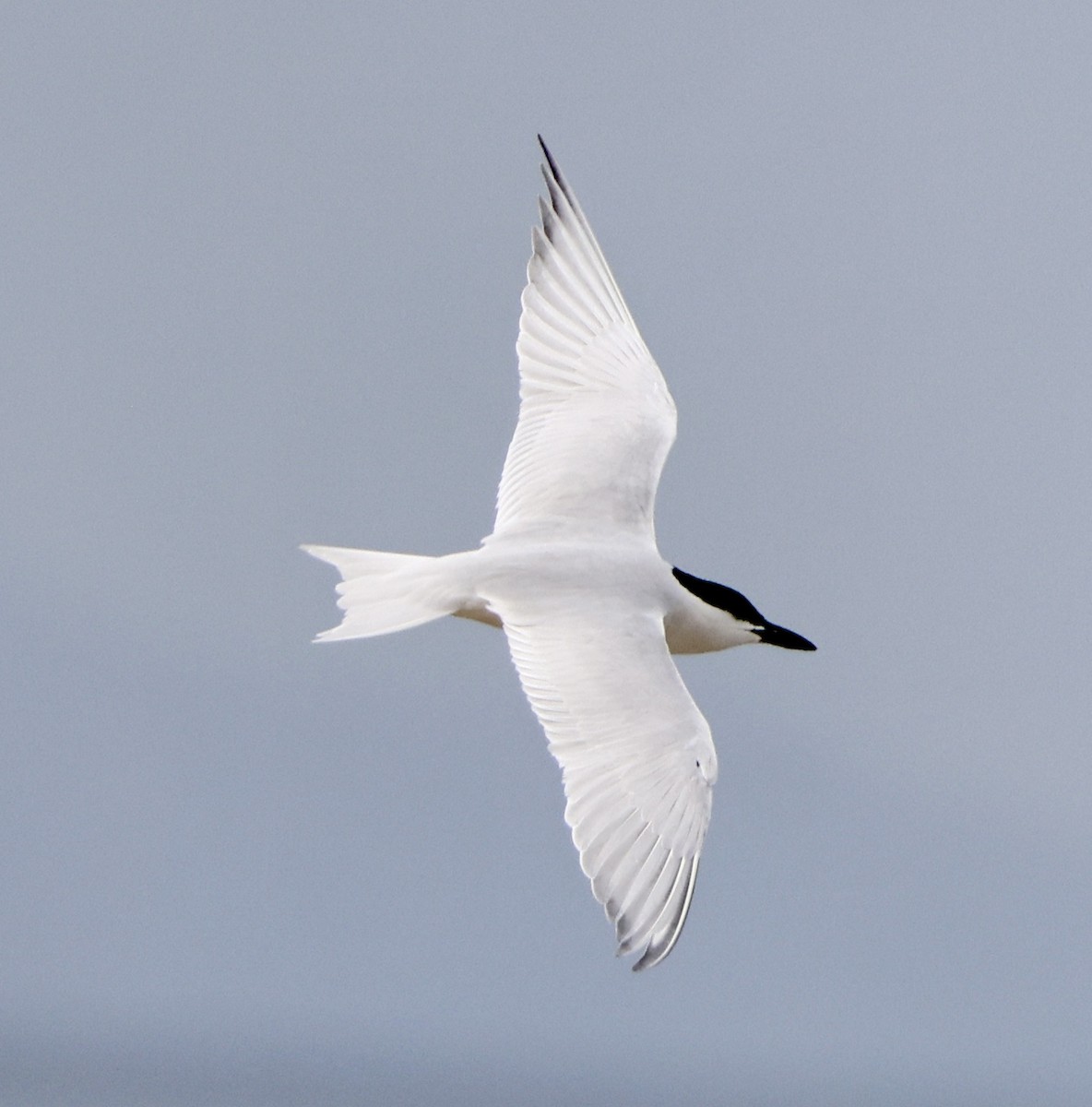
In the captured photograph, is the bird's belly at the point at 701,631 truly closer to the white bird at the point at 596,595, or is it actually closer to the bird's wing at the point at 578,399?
the white bird at the point at 596,595

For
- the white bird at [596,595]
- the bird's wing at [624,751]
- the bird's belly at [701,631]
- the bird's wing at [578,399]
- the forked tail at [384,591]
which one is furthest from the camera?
the bird's wing at [578,399]

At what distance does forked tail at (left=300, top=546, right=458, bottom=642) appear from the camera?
698cm

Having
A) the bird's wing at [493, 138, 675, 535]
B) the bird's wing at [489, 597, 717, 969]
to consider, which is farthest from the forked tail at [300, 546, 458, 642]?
the bird's wing at [493, 138, 675, 535]

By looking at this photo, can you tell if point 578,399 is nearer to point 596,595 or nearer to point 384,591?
point 596,595

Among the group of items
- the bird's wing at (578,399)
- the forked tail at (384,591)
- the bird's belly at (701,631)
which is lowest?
the forked tail at (384,591)

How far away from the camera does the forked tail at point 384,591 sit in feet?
22.9

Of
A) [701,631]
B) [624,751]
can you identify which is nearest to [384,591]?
[624,751]

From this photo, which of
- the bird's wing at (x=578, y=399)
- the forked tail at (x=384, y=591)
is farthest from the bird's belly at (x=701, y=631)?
the forked tail at (x=384, y=591)

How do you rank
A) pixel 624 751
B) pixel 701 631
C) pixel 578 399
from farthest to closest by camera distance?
pixel 578 399, pixel 701 631, pixel 624 751

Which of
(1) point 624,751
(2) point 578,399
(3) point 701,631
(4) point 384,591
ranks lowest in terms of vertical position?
(1) point 624,751

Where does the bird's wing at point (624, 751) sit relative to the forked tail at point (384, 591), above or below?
below

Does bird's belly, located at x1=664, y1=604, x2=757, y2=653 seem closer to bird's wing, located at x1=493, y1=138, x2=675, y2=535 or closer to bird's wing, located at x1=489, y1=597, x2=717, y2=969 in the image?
bird's wing, located at x1=493, y1=138, x2=675, y2=535

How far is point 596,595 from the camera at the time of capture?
23.6 feet

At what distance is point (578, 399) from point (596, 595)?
141 centimetres
